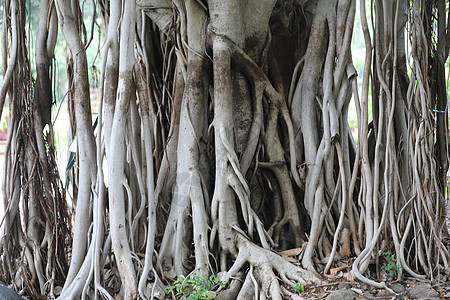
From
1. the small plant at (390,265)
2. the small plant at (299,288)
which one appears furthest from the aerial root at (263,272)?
the small plant at (390,265)

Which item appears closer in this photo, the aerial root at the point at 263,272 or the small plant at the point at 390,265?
the aerial root at the point at 263,272

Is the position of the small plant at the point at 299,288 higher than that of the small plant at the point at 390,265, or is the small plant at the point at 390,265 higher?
the small plant at the point at 390,265

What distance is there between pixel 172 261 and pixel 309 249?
71 cm

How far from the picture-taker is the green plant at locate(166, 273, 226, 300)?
89.4 inches

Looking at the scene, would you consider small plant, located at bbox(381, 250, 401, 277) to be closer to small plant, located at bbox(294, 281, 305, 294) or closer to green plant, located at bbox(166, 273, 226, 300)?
small plant, located at bbox(294, 281, 305, 294)

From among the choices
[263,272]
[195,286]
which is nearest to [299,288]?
[263,272]

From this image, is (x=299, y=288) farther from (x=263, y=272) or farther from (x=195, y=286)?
(x=195, y=286)

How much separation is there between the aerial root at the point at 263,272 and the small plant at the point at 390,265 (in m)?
0.40

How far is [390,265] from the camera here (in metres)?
2.52

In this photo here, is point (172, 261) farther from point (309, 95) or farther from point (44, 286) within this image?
point (309, 95)

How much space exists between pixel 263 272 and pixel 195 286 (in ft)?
1.09

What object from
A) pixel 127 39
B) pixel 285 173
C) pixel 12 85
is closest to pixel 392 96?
pixel 285 173

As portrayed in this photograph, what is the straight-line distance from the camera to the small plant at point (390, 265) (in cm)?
251

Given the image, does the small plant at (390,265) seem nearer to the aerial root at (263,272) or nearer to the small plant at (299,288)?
the aerial root at (263,272)
